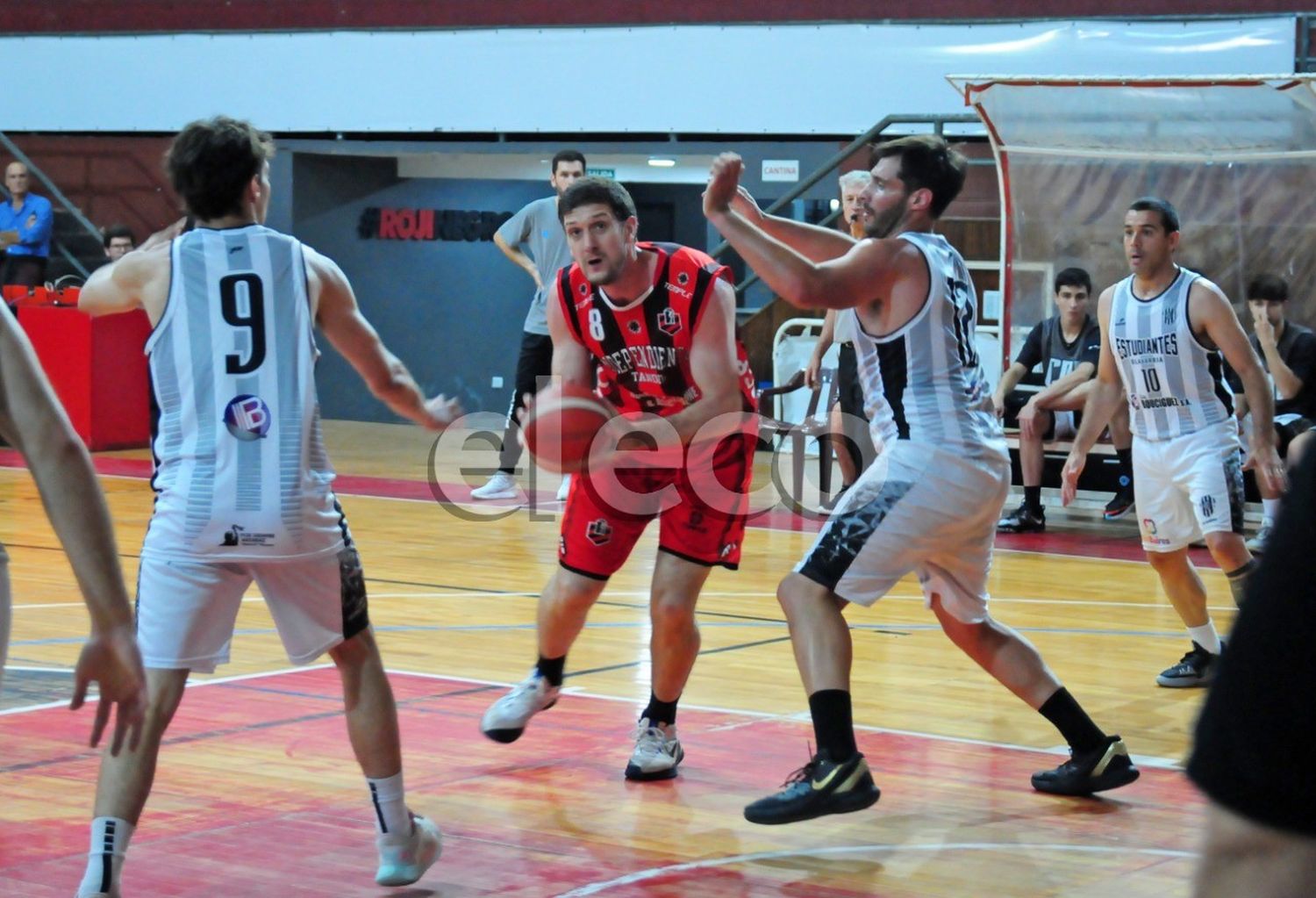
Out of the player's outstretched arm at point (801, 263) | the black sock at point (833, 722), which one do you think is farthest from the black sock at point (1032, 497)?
the black sock at point (833, 722)

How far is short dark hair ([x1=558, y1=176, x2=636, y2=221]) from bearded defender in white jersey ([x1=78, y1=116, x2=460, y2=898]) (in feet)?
4.27

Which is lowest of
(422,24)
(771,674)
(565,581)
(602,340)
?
(771,674)

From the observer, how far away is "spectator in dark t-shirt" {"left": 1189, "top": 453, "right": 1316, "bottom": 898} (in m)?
1.37

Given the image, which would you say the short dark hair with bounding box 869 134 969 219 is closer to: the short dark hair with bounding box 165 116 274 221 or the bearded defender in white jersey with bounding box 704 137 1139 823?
the bearded defender in white jersey with bounding box 704 137 1139 823

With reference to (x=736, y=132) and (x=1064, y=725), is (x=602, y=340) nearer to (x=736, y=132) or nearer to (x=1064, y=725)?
(x=1064, y=725)

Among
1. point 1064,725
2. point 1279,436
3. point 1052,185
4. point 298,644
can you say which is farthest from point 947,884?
point 1052,185

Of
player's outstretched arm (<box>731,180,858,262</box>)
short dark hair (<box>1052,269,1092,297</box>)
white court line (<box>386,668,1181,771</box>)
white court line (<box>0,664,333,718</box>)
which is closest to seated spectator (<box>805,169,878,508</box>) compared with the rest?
short dark hair (<box>1052,269,1092,297</box>)

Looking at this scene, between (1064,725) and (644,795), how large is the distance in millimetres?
1171

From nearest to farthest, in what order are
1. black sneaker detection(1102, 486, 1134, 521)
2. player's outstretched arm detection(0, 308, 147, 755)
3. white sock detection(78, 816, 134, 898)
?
player's outstretched arm detection(0, 308, 147, 755) → white sock detection(78, 816, 134, 898) → black sneaker detection(1102, 486, 1134, 521)

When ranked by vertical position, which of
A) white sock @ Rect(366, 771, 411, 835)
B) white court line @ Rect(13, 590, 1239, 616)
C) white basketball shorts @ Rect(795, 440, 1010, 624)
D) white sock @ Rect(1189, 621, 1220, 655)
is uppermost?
white basketball shorts @ Rect(795, 440, 1010, 624)

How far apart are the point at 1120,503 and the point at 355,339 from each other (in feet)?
26.9

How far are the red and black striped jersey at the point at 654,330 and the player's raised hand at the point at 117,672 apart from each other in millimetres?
2882

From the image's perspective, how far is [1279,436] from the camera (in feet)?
32.9

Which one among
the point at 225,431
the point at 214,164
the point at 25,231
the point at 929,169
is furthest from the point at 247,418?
the point at 25,231
